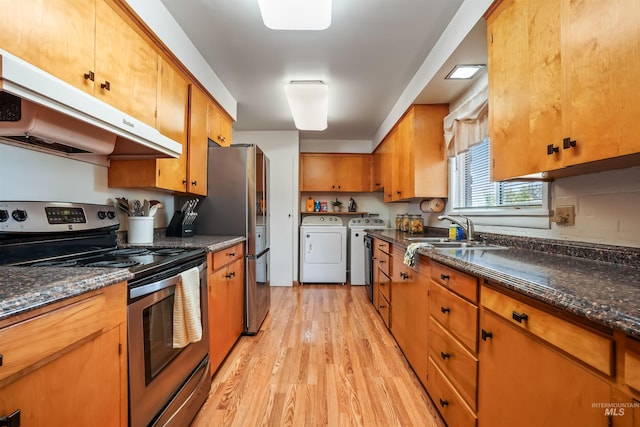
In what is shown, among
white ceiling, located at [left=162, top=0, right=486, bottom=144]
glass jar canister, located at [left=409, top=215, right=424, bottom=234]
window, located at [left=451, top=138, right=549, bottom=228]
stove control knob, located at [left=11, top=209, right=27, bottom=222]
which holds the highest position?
white ceiling, located at [left=162, top=0, right=486, bottom=144]

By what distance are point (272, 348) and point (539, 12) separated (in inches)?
100

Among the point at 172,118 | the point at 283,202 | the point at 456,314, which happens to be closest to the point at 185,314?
the point at 456,314

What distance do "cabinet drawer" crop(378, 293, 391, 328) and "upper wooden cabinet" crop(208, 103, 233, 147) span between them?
221 centimetres

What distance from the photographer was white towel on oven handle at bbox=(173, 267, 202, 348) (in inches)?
50.5

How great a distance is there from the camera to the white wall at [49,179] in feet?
3.98

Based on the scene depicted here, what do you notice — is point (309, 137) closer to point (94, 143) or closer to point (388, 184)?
point (388, 184)

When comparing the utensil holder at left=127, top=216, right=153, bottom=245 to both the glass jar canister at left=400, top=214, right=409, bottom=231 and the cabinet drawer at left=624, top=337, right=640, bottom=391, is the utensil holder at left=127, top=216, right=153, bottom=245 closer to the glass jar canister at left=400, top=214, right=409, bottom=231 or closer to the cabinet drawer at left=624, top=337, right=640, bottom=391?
the cabinet drawer at left=624, top=337, right=640, bottom=391

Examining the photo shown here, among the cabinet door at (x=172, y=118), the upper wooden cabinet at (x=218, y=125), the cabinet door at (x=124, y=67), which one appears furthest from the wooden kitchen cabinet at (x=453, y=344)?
the upper wooden cabinet at (x=218, y=125)

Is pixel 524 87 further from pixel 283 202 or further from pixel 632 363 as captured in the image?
pixel 283 202

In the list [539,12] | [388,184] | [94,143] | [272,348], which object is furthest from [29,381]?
[388,184]

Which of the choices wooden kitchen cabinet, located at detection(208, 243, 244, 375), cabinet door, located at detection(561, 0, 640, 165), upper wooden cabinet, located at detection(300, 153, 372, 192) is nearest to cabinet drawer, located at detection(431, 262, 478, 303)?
cabinet door, located at detection(561, 0, 640, 165)

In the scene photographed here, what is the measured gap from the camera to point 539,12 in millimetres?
1166

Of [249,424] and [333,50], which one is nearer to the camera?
[249,424]

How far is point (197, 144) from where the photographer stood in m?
2.30
